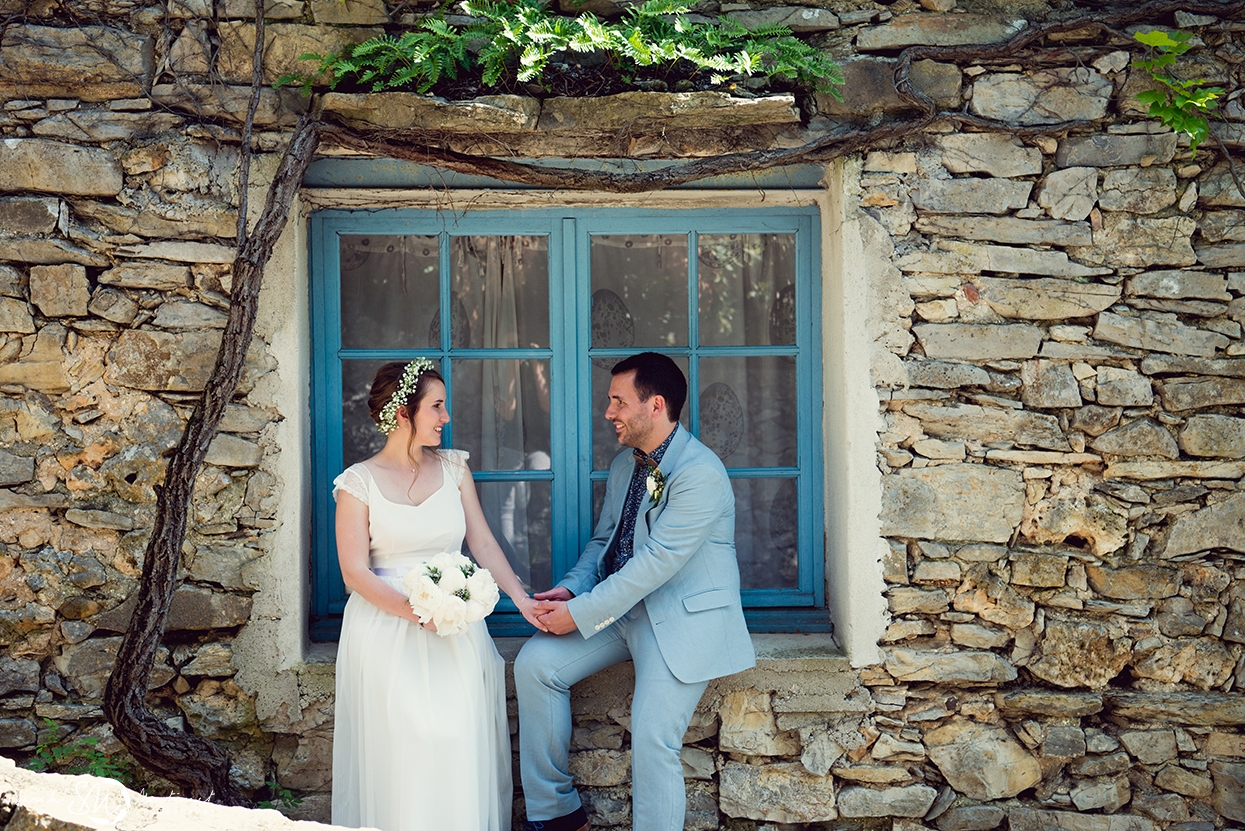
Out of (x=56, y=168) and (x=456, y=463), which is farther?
(x=456, y=463)

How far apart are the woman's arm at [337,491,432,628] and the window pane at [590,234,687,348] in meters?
1.16

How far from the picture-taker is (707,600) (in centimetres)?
341

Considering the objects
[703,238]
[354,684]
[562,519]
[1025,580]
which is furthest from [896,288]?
[354,684]

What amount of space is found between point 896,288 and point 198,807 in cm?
268

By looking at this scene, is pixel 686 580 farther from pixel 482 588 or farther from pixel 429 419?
pixel 429 419

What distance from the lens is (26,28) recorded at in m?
3.37

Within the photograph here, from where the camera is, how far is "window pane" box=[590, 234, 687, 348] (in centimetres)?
392

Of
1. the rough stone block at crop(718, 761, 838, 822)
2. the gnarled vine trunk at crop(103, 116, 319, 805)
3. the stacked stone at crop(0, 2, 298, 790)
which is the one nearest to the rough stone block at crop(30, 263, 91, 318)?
the stacked stone at crop(0, 2, 298, 790)

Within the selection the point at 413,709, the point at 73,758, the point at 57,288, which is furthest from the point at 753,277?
the point at 73,758

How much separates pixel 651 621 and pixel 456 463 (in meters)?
0.89

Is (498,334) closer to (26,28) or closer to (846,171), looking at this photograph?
(846,171)

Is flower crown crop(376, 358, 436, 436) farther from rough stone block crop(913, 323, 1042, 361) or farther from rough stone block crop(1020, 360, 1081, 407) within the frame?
rough stone block crop(1020, 360, 1081, 407)

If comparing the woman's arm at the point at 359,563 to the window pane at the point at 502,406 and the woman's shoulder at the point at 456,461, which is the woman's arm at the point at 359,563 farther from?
the window pane at the point at 502,406

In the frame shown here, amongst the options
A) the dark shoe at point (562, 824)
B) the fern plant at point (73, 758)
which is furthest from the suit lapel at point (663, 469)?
the fern plant at point (73, 758)
